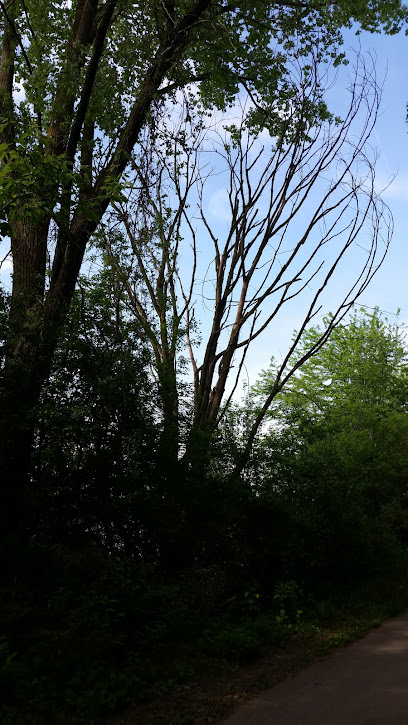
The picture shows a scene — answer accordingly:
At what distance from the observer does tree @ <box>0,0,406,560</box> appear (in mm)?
7219

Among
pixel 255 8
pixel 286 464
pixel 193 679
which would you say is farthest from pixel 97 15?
pixel 193 679

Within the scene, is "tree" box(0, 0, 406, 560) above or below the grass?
above

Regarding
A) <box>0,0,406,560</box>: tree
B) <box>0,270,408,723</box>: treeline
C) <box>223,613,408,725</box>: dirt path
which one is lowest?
<box>223,613,408,725</box>: dirt path

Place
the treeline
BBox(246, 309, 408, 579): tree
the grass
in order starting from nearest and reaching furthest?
the grass → the treeline → BBox(246, 309, 408, 579): tree

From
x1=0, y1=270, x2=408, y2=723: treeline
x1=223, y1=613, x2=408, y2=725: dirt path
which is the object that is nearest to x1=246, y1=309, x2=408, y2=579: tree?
x1=0, y1=270, x2=408, y2=723: treeline

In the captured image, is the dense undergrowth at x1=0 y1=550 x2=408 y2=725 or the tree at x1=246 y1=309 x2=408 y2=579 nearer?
the dense undergrowth at x1=0 y1=550 x2=408 y2=725

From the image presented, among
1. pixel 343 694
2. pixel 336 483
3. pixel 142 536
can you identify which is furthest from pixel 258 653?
pixel 336 483

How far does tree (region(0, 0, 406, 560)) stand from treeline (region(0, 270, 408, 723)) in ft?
1.33

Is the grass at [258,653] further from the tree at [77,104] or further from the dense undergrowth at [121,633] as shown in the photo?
the tree at [77,104]

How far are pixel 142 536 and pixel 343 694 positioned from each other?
3.45 metres

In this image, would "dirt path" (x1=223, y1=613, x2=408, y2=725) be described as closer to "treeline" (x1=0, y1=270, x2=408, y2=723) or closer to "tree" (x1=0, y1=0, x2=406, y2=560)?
"treeline" (x1=0, y1=270, x2=408, y2=723)

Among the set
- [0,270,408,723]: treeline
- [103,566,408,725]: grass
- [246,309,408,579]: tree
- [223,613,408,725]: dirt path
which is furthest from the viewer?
[246,309,408,579]: tree

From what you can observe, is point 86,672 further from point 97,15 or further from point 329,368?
point 329,368

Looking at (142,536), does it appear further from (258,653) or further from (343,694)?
(343,694)
